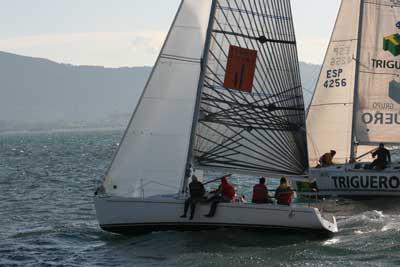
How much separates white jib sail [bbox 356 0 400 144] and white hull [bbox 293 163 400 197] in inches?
95.3

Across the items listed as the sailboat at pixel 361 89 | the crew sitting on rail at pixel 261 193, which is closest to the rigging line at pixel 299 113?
the crew sitting on rail at pixel 261 193

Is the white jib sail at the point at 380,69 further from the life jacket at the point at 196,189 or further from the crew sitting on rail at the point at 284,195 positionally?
the life jacket at the point at 196,189

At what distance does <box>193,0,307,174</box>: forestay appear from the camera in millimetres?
22781

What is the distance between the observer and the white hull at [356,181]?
100 ft

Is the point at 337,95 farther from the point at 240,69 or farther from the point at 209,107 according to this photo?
the point at 209,107

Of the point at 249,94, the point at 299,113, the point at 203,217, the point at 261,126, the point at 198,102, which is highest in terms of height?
the point at 249,94

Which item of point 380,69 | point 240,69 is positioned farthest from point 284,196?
point 380,69

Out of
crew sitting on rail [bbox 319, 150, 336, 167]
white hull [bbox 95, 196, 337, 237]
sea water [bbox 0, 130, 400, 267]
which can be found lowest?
sea water [bbox 0, 130, 400, 267]

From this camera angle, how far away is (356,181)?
30.8 m

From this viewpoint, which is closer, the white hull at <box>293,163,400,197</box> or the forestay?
the forestay

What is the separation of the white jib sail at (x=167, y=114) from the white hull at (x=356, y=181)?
8.17 m

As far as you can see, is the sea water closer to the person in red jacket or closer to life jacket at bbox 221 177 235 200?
the person in red jacket

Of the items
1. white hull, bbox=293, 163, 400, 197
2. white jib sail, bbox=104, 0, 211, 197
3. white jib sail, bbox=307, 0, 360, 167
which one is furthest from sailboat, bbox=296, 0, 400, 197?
white jib sail, bbox=104, 0, 211, 197

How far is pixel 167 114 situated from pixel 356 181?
9974 millimetres
